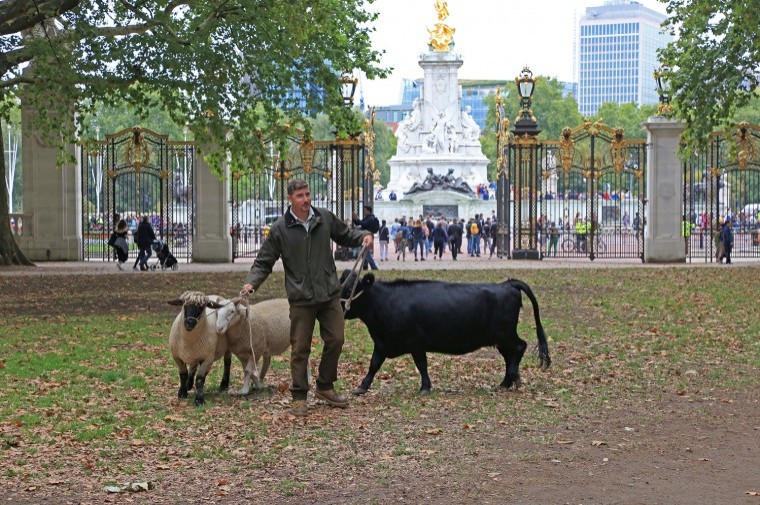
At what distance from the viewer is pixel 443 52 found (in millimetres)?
66812

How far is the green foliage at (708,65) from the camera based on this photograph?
2505 cm

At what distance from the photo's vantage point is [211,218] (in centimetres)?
3312

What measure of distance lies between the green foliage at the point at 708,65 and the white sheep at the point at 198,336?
655 inches

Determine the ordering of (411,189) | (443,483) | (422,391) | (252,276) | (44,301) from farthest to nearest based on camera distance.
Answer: (411,189) → (44,301) → (422,391) → (252,276) → (443,483)

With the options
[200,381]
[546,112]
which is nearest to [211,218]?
[200,381]

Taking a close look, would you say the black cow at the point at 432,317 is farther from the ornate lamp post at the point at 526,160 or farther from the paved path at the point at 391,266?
the ornate lamp post at the point at 526,160

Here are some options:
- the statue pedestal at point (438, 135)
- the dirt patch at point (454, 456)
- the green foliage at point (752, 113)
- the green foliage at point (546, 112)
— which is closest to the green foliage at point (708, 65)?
the dirt patch at point (454, 456)

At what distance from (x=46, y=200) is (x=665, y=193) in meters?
16.2

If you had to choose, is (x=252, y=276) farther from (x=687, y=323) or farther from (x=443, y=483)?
(x=687, y=323)

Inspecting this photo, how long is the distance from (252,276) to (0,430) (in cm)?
224

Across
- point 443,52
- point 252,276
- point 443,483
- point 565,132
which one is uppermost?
point 443,52

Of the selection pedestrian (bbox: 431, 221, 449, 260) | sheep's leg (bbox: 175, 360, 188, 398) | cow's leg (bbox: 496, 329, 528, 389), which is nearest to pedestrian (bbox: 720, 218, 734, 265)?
pedestrian (bbox: 431, 221, 449, 260)

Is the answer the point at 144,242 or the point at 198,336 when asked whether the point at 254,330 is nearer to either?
the point at 198,336

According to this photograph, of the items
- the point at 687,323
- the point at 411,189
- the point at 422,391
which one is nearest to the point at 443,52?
the point at 411,189
